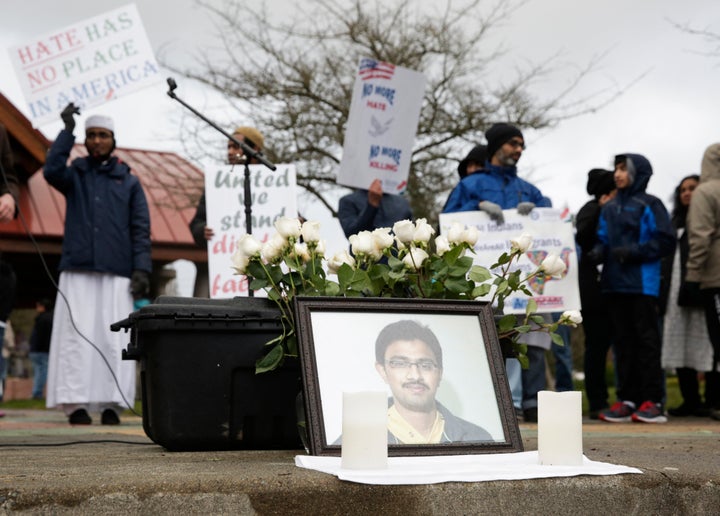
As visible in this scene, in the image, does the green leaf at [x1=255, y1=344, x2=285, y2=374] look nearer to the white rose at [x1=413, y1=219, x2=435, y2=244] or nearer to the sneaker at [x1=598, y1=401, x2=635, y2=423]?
the white rose at [x1=413, y1=219, x2=435, y2=244]

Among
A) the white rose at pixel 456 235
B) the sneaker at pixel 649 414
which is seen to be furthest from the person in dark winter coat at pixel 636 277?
the white rose at pixel 456 235

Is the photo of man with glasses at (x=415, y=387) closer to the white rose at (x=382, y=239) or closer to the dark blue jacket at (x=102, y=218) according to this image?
the white rose at (x=382, y=239)

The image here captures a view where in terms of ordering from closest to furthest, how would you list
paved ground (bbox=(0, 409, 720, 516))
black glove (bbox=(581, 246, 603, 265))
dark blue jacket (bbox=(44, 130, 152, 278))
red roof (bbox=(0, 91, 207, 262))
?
paved ground (bbox=(0, 409, 720, 516)) < dark blue jacket (bbox=(44, 130, 152, 278)) < black glove (bbox=(581, 246, 603, 265)) < red roof (bbox=(0, 91, 207, 262))

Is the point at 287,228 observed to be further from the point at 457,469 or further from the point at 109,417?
the point at 109,417

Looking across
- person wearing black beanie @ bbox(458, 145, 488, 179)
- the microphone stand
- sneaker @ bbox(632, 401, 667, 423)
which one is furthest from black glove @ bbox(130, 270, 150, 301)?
sneaker @ bbox(632, 401, 667, 423)

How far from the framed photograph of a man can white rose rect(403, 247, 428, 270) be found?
18 cm

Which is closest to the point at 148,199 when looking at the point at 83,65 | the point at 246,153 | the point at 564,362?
the point at 83,65

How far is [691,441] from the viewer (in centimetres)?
459

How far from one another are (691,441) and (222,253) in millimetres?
3900

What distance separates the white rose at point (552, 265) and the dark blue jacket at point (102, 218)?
426cm

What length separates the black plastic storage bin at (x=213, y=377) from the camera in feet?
11.6

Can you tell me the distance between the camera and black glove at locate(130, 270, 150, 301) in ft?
23.7

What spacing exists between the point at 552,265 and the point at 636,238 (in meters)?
4.06

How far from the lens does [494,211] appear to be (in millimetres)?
6707
